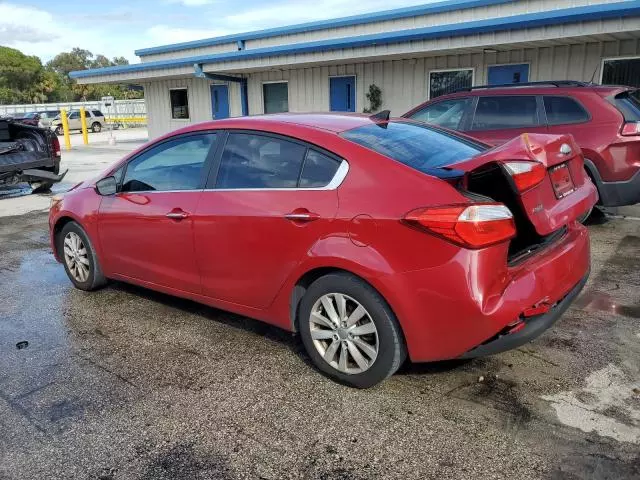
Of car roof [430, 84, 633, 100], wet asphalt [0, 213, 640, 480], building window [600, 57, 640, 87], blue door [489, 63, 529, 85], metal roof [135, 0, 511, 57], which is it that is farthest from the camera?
metal roof [135, 0, 511, 57]

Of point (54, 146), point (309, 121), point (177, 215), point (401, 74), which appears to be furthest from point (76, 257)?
point (401, 74)

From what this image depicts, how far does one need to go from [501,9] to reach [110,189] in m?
12.1

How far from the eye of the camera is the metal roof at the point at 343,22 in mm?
14023

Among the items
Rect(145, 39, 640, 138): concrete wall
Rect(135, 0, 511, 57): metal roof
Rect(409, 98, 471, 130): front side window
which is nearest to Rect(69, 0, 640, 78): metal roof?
Rect(145, 39, 640, 138): concrete wall

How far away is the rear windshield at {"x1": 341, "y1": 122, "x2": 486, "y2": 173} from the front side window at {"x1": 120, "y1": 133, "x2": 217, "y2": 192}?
116cm

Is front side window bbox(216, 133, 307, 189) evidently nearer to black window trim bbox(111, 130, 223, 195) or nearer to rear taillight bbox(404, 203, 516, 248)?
black window trim bbox(111, 130, 223, 195)

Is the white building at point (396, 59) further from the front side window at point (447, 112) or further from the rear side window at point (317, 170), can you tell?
the rear side window at point (317, 170)

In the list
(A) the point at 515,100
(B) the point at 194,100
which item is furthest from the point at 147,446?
(B) the point at 194,100

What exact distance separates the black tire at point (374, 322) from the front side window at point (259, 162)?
0.66 meters

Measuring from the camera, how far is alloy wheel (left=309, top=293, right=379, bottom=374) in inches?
122

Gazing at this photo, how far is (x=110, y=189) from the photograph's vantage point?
179 inches

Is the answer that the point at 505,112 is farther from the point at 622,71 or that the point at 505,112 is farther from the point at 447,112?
the point at 622,71

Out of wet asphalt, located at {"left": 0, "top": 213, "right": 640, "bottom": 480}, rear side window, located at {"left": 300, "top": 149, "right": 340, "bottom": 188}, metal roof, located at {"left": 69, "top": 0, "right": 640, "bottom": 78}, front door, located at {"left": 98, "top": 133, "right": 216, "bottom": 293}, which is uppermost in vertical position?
metal roof, located at {"left": 69, "top": 0, "right": 640, "bottom": 78}

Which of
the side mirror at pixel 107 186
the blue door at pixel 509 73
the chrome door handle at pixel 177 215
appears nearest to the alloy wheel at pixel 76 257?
the side mirror at pixel 107 186
